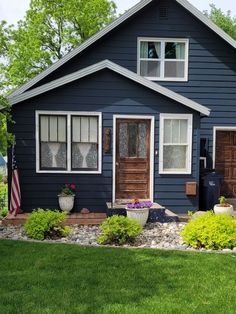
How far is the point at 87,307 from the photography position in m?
3.88

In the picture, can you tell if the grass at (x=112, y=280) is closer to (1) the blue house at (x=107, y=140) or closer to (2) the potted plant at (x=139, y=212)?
(2) the potted plant at (x=139, y=212)

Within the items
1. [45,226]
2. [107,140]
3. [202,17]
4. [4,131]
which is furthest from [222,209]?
[202,17]

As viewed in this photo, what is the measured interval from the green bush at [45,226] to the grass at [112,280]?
42cm

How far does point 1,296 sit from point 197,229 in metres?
3.52

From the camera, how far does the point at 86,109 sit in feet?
29.0

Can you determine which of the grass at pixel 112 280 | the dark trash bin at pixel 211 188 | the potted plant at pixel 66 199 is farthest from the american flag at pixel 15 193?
the dark trash bin at pixel 211 188

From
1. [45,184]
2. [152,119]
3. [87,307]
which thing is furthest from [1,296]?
[152,119]

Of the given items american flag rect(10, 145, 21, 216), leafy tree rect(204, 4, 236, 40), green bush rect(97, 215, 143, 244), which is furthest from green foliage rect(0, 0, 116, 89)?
green bush rect(97, 215, 143, 244)

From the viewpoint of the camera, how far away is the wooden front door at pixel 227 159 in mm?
11094

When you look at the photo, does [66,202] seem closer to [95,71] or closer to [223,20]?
[95,71]

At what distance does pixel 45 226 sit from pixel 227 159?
675 centimetres

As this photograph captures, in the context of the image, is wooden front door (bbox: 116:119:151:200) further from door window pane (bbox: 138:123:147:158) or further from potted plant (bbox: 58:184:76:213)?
potted plant (bbox: 58:184:76:213)

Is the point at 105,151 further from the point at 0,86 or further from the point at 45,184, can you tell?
the point at 0,86

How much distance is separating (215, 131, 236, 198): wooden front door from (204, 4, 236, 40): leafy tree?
2028 cm
